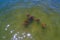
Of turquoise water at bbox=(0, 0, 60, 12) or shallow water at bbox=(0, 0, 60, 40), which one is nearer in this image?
shallow water at bbox=(0, 0, 60, 40)

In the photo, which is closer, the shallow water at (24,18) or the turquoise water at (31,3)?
the shallow water at (24,18)

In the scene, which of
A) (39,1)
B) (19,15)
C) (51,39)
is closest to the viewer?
(51,39)

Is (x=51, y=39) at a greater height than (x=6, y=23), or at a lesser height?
lesser

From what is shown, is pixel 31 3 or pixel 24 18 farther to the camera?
pixel 31 3

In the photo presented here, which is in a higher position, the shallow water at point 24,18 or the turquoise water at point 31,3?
the turquoise water at point 31,3

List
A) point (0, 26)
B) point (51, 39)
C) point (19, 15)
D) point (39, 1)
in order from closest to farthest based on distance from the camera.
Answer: point (51, 39) < point (0, 26) < point (19, 15) < point (39, 1)

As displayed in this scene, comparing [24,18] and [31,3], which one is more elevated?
[31,3]

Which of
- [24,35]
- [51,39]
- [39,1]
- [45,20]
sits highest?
[39,1]

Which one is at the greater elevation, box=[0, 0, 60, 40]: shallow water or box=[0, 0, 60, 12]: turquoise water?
box=[0, 0, 60, 12]: turquoise water

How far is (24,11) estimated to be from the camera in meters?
10.1

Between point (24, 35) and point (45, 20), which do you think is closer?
point (24, 35)

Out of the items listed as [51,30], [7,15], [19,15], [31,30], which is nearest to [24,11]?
[19,15]

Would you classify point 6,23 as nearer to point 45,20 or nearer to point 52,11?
point 45,20

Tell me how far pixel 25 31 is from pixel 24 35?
306 mm
